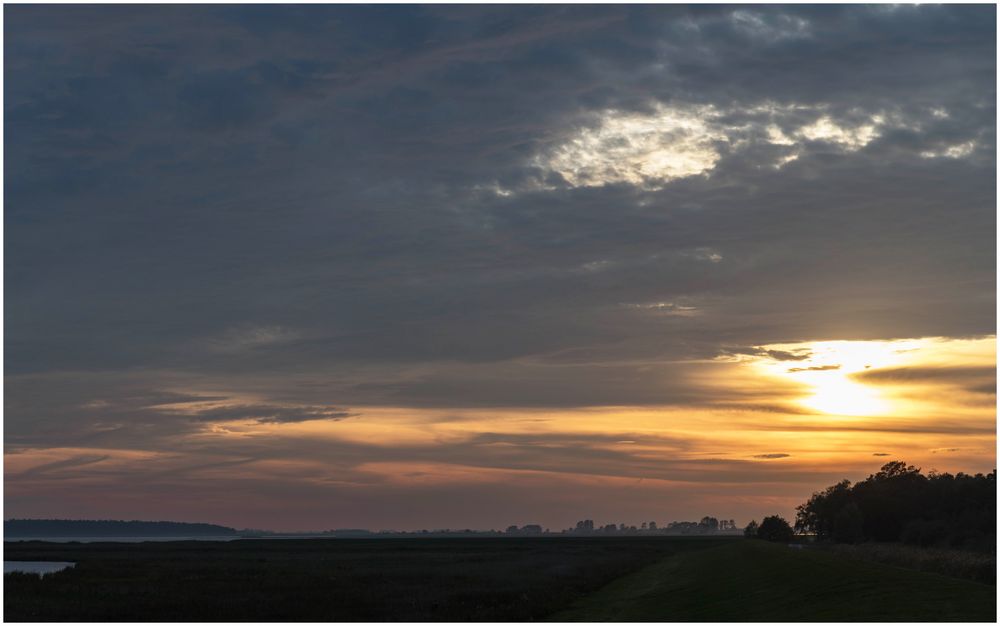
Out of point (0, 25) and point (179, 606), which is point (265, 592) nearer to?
point (179, 606)

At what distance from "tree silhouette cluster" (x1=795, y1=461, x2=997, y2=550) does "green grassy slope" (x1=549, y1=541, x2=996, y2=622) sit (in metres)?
62.4

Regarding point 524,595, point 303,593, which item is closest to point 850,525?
point 524,595

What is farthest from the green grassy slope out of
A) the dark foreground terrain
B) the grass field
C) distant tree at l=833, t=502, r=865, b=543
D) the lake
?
distant tree at l=833, t=502, r=865, b=543

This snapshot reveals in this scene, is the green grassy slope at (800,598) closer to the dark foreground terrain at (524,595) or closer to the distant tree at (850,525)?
the dark foreground terrain at (524,595)

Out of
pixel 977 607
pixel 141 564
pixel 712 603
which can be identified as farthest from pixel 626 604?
pixel 141 564

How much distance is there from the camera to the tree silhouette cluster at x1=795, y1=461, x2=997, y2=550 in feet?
386

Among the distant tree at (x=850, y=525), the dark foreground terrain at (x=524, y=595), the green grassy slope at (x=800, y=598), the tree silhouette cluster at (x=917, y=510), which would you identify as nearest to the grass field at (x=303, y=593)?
the dark foreground terrain at (x=524, y=595)

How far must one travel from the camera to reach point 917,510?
143875 mm

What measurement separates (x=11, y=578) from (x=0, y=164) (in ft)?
146

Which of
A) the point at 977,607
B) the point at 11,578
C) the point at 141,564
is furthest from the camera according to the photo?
the point at 141,564

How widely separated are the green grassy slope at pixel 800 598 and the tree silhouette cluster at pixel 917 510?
6239cm

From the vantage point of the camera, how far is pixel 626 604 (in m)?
50.6

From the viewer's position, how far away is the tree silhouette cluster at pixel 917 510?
118 metres

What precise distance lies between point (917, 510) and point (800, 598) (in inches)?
4500
